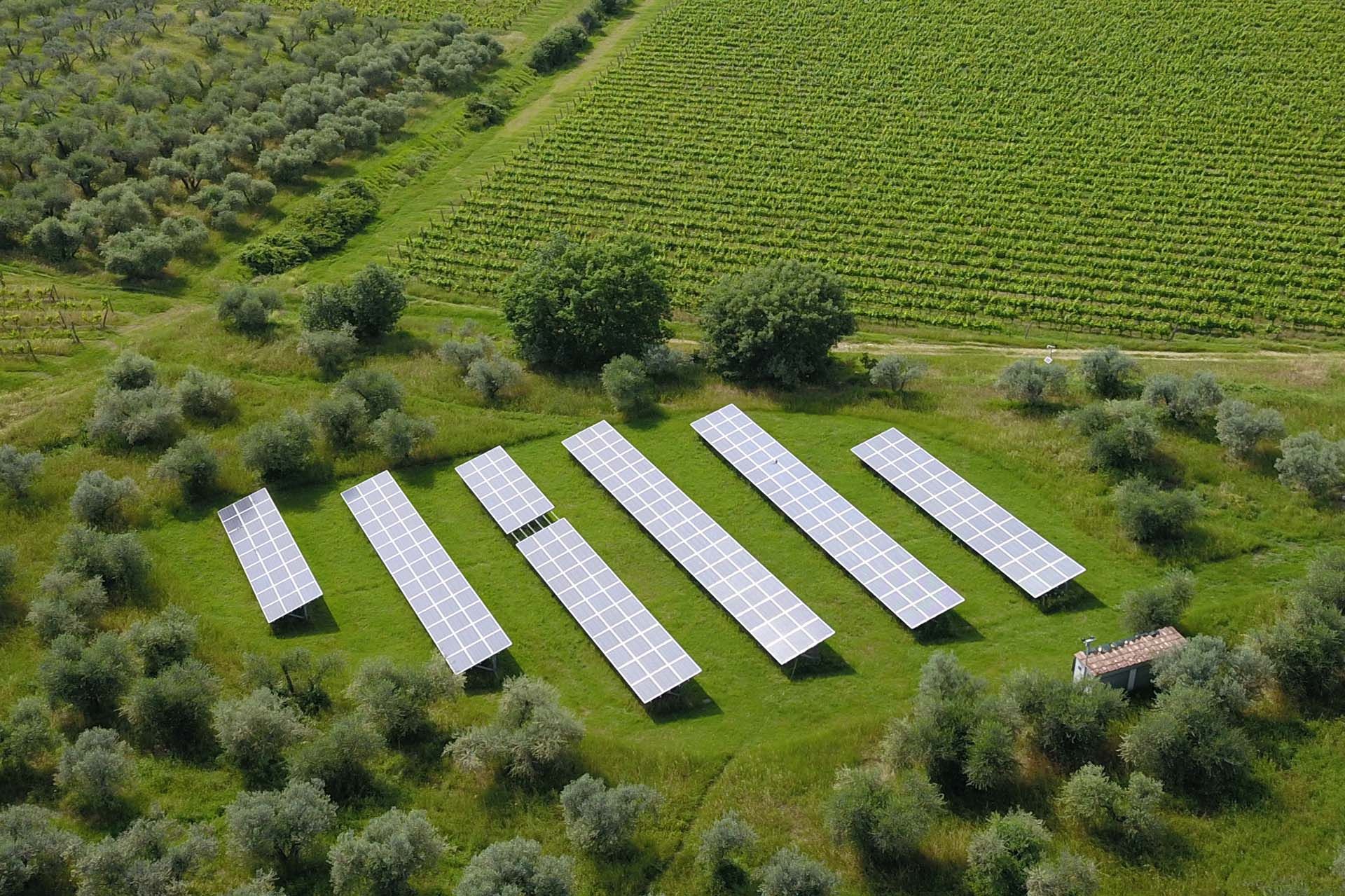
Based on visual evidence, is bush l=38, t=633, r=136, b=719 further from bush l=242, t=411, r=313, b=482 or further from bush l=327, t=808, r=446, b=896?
bush l=242, t=411, r=313, b=482

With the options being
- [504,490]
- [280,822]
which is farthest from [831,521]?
[280,822]

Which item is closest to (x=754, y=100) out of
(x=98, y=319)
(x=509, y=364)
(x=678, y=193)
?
(x=678, y=193)

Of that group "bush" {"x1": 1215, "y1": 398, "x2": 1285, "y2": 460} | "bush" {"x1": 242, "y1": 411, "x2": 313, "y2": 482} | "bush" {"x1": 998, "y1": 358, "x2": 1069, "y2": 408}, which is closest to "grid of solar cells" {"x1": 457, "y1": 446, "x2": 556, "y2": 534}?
"bush" {"x1": 242, "y1": 411, "x2": 313, "y2": 482}

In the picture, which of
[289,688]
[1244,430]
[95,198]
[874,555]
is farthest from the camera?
[95,198]

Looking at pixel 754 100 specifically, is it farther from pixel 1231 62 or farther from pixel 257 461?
pixel 257 461

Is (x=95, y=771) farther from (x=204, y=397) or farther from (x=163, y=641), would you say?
(x=204, y=397)
